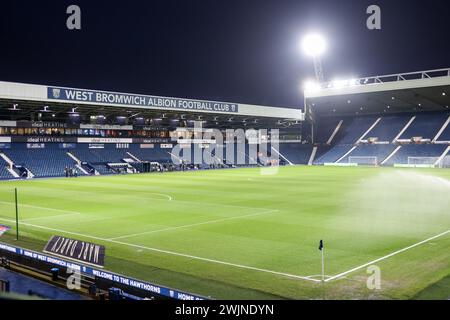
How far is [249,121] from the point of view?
7094cm

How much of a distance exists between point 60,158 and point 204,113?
18077 millimetres

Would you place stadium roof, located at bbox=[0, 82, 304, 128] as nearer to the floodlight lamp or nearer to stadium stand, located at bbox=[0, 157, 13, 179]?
Answer: stadium stand, located at bbox=[0, 157, 13, 179]

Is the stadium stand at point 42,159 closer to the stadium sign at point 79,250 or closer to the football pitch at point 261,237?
the football pitch at point 261,237

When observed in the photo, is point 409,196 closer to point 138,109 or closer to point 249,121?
point 138,109

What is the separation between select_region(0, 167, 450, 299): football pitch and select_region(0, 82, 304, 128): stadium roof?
16134mm

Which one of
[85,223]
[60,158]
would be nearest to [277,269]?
[85,223]

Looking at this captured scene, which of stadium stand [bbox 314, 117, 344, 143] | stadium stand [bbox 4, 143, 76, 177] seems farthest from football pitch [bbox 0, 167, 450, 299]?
stadium stand [bbox 314, 117, 344, 143]

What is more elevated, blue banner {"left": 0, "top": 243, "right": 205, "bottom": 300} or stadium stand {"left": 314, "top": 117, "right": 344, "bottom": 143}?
stadium stand {"left": 314, "top": 117, "right": 344, "bottom": 143}

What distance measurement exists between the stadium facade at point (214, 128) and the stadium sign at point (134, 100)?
102mm

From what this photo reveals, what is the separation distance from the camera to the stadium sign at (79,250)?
1075 cm

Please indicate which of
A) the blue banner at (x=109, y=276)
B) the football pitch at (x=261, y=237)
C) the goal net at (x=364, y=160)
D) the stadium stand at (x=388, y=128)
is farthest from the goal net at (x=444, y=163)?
the blue banner at (x=109, y=276)

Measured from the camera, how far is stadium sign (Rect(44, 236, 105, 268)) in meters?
10.8

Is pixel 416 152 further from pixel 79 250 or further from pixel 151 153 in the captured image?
pixel 79 250

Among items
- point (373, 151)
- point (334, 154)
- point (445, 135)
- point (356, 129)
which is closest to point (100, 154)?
point (334, 154)
